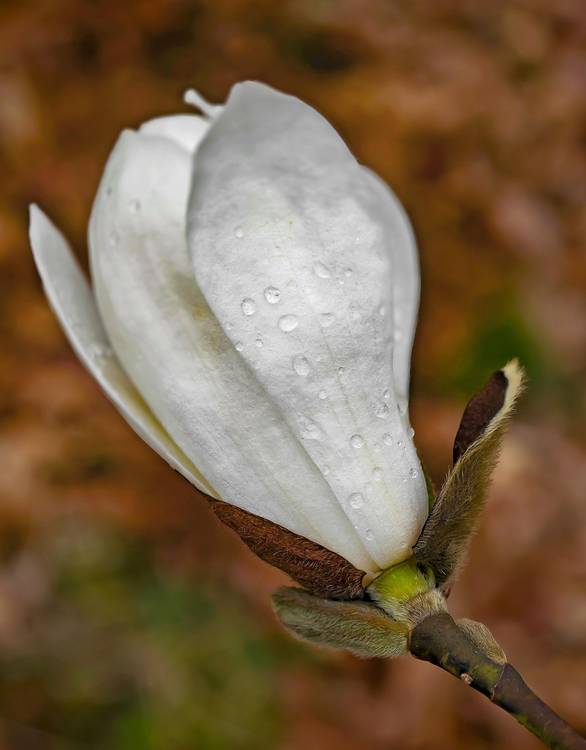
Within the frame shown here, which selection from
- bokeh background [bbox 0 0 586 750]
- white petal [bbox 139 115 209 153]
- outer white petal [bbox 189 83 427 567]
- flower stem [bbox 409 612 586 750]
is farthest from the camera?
bokeh background [bbox 0 0 586 750]

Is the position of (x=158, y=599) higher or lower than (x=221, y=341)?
lower

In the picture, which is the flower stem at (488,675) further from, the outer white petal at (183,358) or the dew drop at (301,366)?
the dew drop at (301,366)

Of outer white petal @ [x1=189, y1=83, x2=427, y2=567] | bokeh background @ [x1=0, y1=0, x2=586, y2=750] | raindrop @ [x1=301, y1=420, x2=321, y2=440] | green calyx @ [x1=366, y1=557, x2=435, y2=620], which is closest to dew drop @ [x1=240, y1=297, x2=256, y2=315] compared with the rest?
outer white petal @ [x1=189, y1=83, x2=427, y2=567]

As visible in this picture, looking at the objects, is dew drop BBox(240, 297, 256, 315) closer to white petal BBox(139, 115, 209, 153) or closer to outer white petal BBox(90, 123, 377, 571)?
outer white petal BBox(90, 123, 377, 571)

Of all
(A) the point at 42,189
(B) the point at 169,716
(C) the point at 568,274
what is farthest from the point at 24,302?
(C) the point at 568,274

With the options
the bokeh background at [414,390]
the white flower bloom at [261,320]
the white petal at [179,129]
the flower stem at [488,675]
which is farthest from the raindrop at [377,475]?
the bokeh background at [414,390]

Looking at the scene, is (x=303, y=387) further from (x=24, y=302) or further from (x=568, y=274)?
(x=568, y=274)
